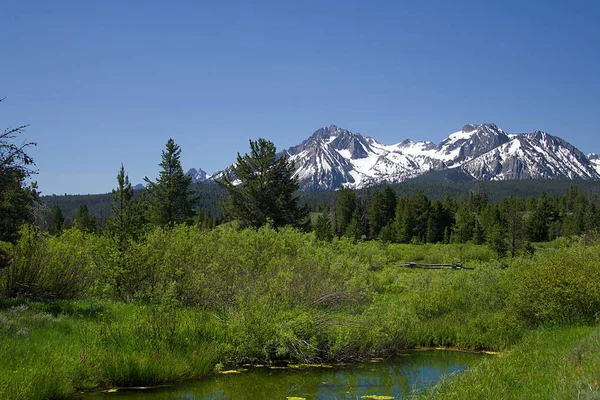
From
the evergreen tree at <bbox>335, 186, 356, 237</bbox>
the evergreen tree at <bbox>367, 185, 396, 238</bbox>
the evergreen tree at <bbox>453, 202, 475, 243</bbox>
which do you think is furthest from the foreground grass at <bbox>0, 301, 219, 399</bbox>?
the evergreen tree at <bbox>335, 186, 356, 237</bbox>

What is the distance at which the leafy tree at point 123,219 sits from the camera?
18237 mm

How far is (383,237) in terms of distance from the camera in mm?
80188

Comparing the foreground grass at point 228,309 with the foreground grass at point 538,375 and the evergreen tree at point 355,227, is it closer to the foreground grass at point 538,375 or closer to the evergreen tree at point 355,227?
the foreground grass at point 538,375

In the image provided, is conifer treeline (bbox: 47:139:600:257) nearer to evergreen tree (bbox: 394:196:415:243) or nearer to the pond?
evergreen tree (bbox: 394:196:415:243)

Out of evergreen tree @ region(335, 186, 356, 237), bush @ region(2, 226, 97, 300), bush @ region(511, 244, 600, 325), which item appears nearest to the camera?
bush @ region(511, 244, 600, 325)

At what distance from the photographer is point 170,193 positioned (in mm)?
42969

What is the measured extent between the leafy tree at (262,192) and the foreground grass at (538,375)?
26.5 metres

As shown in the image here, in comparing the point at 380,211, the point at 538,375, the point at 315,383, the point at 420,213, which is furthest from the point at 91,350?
the point at 380,211

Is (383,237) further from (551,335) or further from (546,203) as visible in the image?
(551,335)

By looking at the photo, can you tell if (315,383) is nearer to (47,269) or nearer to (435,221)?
(47,269)

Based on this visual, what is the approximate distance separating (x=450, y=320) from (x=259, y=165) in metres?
23.2

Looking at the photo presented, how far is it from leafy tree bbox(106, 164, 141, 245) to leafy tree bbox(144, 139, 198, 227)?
532 inches

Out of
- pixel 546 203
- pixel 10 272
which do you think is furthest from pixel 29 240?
pixel 546 203

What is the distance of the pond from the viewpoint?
10.9 metres
